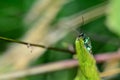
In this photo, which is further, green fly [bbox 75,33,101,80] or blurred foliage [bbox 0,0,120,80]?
blurred foliage [bbox 0,0,120,80]

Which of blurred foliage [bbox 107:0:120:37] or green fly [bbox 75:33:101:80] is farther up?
blurred foliage [bbox 107:0:120:37]

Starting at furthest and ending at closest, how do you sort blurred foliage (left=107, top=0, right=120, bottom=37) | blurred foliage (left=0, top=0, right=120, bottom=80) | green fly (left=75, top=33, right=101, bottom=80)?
blurred foliage (left=0, top=0, right=120, bottom=80), blurred foliage (left=107, top=0, right=120, bottom=37), green fly (left=75, top=33, right=101, bottom=80)

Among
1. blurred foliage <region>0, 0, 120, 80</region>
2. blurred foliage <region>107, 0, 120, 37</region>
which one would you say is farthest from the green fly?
blurred foliage <region>0, 0, 120, 80</region>

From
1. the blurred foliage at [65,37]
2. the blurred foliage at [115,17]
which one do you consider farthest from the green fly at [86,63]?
the blurred foliage at [65,37]

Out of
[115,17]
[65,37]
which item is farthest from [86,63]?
[65,37]

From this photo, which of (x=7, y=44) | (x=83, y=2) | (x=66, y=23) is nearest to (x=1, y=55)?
(x=7, y=44)

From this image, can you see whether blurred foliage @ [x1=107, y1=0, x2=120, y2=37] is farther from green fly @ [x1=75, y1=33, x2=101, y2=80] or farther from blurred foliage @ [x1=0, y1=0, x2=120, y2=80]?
green fly @ [x1=75, y1=33, x2=101, y2=80]

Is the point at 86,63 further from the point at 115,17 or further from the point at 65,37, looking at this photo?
the point at 65,37

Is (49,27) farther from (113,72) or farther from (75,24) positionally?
(113,72)

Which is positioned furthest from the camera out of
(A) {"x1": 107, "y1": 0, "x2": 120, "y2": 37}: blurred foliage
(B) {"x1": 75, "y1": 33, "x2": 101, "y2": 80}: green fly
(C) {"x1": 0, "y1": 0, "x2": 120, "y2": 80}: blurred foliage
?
(C) {"x1": 0, "y1": 0, "x2": 120, "y2": 80}: blurred foliage
